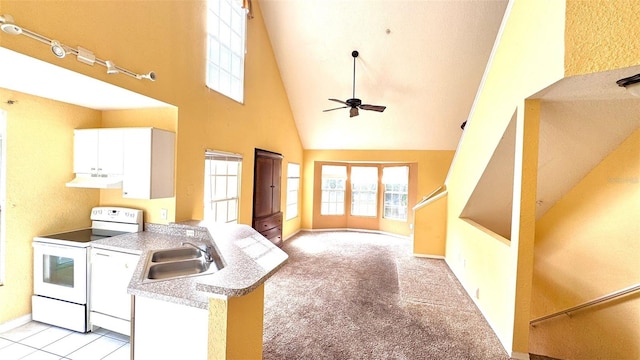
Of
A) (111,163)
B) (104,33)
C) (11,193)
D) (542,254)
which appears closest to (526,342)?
(542,254)

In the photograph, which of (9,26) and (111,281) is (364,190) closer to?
(111,281)

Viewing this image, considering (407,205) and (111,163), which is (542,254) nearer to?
(407,205)

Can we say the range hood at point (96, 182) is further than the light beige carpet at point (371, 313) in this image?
Yes

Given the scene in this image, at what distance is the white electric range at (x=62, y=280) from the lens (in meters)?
2.33

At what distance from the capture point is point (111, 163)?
8.43 ft

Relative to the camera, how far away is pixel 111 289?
2258 millimetres

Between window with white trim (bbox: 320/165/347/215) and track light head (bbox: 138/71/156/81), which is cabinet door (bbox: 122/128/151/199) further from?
window with white trim (bbox: 320/165/347/215)

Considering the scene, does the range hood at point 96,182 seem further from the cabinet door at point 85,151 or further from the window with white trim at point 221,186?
the window with white trim at point 221,186

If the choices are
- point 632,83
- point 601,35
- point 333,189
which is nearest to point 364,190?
point 333,189

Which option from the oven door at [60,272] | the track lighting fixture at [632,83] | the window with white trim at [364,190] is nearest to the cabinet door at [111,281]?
the oven door at [60,272]

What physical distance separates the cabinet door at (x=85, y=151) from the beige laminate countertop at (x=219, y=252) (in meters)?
0.81

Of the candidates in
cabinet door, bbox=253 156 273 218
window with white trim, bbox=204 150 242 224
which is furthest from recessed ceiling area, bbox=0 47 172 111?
cabinet door, bbox=253 156 273 218

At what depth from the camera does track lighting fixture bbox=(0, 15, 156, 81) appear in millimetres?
1491

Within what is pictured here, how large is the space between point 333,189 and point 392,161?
6.11ft
